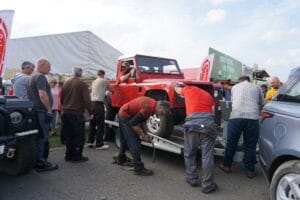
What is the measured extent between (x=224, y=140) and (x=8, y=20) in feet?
19.6

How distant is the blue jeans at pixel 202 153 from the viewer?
15.3 feet

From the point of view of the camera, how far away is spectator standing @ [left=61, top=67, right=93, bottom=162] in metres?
5.95

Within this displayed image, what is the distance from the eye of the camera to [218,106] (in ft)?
21.5

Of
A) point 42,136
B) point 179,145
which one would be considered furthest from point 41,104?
point 179,145

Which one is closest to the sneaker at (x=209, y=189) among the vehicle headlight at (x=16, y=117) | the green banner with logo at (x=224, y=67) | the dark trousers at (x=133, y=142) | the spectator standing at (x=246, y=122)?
the spectator standing at (x=246, y=122)

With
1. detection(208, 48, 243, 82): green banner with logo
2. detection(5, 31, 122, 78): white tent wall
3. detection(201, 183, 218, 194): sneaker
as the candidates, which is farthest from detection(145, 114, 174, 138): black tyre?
detection(5, 31, 122, 78): white tent wall

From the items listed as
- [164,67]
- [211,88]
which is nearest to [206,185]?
[211,88]

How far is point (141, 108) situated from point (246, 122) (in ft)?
5.87

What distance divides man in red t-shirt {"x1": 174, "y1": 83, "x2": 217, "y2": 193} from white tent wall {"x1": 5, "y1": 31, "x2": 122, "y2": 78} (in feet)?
28.3

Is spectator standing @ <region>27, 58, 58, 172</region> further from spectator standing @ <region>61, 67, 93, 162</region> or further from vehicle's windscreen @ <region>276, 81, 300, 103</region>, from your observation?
vehicle's windscreen @ <region>276, 81, 300, 103</region>

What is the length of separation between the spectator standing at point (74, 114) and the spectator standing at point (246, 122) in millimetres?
A: 2727

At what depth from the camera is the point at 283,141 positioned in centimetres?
342

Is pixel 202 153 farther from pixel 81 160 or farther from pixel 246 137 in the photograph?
pixel 81 160

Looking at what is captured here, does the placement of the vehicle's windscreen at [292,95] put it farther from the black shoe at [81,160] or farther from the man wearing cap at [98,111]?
the man wearing cap at [98,111]
